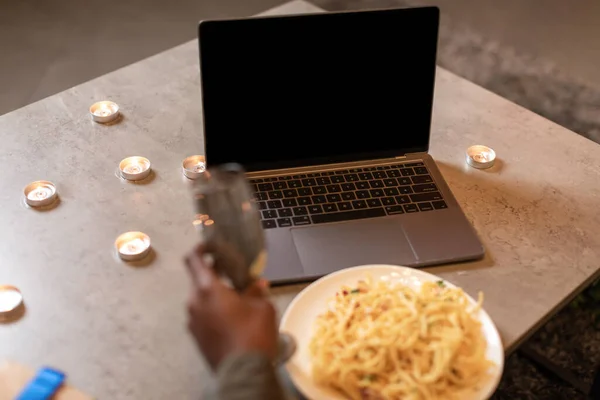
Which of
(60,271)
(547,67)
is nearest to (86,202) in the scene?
(60,271)

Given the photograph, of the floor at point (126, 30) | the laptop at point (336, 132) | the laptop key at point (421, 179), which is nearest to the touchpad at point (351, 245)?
the laptop at point (336, 132)

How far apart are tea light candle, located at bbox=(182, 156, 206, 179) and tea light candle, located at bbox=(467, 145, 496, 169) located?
0.48 meters

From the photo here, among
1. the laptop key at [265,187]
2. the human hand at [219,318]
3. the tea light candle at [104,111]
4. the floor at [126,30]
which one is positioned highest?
the human hand at [219,318]

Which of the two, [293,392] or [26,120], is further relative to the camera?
[26,120]

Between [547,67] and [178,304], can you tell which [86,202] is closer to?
[178,304]

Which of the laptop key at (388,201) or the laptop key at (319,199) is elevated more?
the laptop key at (319,199)

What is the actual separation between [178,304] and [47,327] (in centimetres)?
18

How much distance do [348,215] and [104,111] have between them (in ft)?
1.82

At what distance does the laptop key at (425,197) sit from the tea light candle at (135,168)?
460mm

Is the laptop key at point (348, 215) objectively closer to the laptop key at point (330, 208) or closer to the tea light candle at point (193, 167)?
the laptop key at point (330, 208)

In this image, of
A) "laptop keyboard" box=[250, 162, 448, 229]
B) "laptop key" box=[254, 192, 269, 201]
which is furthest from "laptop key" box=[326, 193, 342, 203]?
"laptop key" box=[254, 192, 269, 201]

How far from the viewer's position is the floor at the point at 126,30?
5.74 feet

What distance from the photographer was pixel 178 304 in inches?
34.8

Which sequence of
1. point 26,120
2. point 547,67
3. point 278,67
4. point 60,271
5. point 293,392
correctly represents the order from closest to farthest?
point 293,392 → point 60,271 → point 278,67 → point 26,120 → point 547,67
